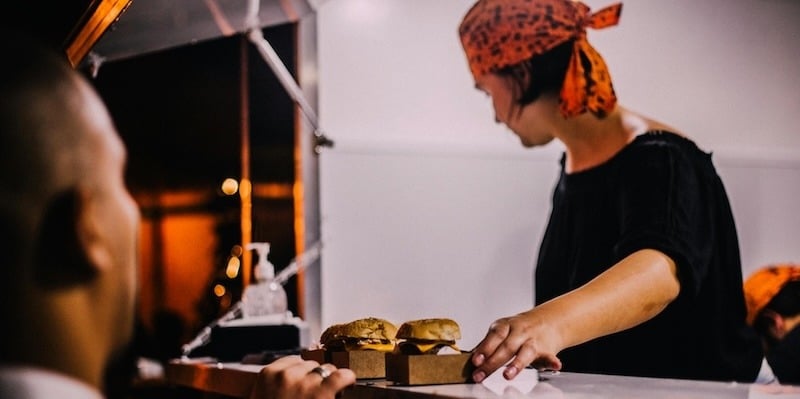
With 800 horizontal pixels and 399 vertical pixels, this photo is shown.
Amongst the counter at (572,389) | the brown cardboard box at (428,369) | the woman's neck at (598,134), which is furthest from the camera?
the woman's neck at (598,134)

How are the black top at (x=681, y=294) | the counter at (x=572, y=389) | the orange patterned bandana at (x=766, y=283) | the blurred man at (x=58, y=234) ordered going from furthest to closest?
1. the orange patterned bandana at (x=766, y=283)
2. the black top at (x=681, y=294)
3. the counter at (x=572, y=389)
4. the blurred man at (x=58, y=234)

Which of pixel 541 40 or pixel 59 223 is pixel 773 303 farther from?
pixel 59 223

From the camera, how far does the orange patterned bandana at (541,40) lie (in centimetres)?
260

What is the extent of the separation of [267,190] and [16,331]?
201 centimetres

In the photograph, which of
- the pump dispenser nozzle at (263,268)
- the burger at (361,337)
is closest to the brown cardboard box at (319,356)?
the burger at (361,337)

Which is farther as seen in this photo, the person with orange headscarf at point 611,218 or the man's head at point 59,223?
the person with orange headscarf at point 611,218

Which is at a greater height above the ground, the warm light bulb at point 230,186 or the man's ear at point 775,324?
the warm light bulb at point 230,186

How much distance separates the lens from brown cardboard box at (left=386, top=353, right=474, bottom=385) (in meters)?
1.20

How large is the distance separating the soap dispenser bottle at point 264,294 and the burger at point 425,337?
40.5 inches

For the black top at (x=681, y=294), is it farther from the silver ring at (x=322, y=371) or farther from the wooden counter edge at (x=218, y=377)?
the silver ring at (x=322, y=371)

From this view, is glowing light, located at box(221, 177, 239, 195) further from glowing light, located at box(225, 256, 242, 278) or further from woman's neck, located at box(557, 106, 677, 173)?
woman's neck, located at box(557, 106, 677, 173)

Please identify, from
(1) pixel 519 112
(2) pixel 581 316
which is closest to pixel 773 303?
(1) pixel 519 112

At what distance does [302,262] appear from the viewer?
8.45 feet

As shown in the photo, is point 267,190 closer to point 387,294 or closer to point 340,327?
point 387,294
